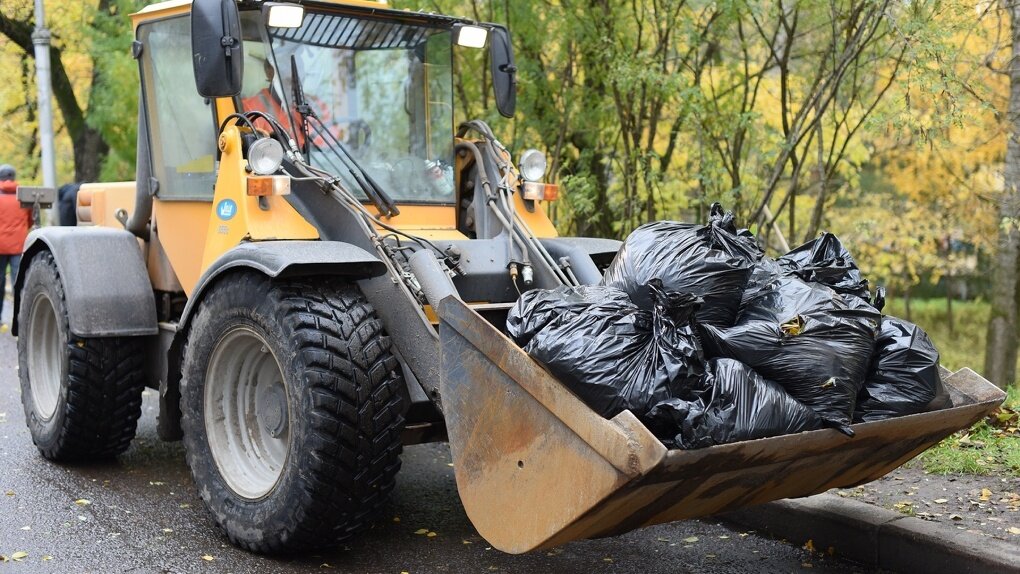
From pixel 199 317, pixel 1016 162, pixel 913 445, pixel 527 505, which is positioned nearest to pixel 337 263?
pixel 199 317

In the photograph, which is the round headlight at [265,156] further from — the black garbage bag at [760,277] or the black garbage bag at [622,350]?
the black garbage bag at [760,277]

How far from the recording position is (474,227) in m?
5.73

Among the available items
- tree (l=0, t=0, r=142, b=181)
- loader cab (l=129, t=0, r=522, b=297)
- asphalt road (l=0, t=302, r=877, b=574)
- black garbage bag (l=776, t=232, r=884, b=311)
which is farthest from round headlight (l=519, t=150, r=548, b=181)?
tree (l=0, t=0, r=142, b=181)

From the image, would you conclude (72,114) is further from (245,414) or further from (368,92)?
(245,414)

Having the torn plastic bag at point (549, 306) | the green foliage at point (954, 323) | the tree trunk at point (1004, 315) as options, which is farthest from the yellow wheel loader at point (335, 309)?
the green foliage at point (954, 323)

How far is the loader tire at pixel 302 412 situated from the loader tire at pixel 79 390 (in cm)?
113

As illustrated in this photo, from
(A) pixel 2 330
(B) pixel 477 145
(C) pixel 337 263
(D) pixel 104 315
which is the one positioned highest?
(B) pixel 477 145

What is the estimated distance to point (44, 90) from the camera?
15930 mm

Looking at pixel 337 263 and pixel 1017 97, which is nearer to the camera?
pixel 337 263

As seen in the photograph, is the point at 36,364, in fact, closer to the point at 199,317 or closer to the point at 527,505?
the point at 199,317

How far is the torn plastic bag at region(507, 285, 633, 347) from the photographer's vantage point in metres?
3.86

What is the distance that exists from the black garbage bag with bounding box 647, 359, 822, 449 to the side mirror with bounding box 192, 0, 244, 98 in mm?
2499

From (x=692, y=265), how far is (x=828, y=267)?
767mm

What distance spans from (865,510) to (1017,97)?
667 centimetres
